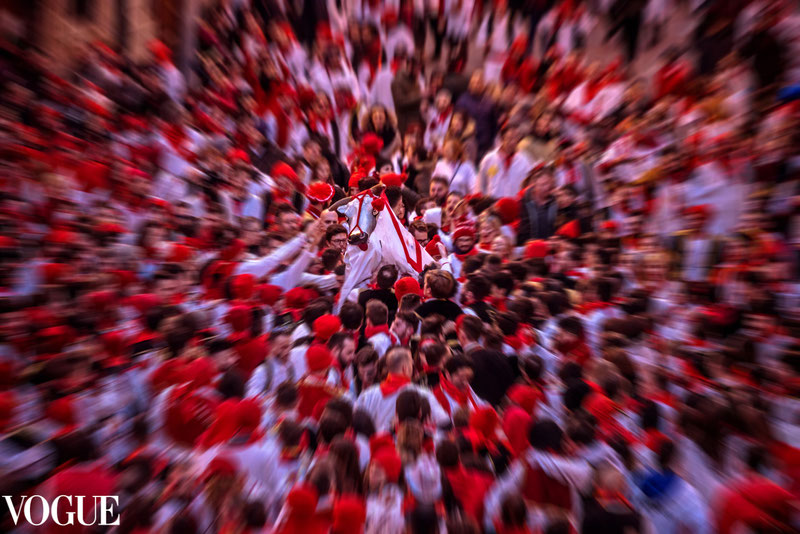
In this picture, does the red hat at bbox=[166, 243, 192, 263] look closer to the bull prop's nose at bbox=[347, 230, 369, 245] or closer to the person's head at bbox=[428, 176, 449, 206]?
the bull prop's nose at bbox=[347, 230, 369, 245]

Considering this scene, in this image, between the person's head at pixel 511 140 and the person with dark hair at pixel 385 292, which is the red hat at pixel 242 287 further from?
the person's head at pixel 511 140

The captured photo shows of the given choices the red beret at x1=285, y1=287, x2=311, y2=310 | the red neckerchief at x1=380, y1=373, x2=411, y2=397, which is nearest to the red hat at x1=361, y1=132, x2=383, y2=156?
the red beret at x1=285, y1=287, x2=311, y2=310

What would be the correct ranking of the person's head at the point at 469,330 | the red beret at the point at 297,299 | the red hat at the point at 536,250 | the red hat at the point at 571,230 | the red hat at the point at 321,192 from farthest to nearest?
the red hat at the point at 321,192 < the red hat at the point at 571,230 < the red hat at the point at 536,250 < the red beret at the point at 297,299 < the person's head at the point at 469,330

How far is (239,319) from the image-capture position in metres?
2.70

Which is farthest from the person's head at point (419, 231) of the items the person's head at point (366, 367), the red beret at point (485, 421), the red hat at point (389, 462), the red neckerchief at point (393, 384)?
the red hat at point (389, 462)

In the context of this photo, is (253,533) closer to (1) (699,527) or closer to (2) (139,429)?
(2) (139,429)

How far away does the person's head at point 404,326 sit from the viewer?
253cm

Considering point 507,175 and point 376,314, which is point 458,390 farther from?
point 507,175

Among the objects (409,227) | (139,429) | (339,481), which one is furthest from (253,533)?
(409,227)

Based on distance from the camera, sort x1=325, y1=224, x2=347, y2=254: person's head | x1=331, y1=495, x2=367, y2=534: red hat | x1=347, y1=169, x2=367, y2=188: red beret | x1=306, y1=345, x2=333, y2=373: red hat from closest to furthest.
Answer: x1=331, y1=495, x2=367, y2=534: red hat < x1=306, y1=345, x2=333, y2=373: red hat < x1=325, y1=224, x2=347, y2=254: person's head < x1=347, y1=169, x2=367, y2=188: red beret

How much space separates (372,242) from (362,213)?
0.82 ft

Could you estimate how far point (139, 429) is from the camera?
192cm

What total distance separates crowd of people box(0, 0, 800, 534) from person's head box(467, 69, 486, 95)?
2.0 inches

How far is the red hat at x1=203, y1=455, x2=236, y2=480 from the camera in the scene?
1.65m
